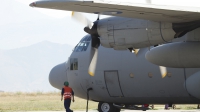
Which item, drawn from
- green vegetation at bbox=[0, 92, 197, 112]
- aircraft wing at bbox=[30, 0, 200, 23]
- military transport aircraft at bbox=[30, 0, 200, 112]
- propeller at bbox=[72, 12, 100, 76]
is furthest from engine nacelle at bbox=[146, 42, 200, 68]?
green vegetation at bbox=[0, 92, 197, 112]

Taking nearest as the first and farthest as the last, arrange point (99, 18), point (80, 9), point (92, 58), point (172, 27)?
point (80, 9) → point (172, 27) → point (99, 18) → point (92, 58)

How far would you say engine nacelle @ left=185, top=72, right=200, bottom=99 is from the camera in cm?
2448

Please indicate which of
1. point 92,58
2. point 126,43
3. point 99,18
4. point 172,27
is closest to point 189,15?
point 172,27

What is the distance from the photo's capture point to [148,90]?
2850 cm

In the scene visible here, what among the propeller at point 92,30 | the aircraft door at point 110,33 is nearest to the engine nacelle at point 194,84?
the propeller at point 92,30

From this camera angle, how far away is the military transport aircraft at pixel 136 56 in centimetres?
1852

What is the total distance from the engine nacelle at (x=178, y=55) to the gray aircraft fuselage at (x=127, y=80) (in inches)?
195

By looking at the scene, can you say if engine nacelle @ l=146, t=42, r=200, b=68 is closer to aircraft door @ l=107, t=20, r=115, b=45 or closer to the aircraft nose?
aircraft door @ l=107, t=20, r=115, b=45

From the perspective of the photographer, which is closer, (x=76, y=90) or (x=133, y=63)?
(x=133, y=63)

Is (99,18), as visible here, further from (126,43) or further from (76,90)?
(76,90)

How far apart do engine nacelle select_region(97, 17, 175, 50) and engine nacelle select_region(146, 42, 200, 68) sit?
1384mm

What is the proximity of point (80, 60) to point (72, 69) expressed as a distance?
0.86 m

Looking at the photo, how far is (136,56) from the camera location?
1008 inches

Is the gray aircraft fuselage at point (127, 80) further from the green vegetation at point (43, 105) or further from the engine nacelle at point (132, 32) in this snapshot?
the green vegetation at point (43, 105)
